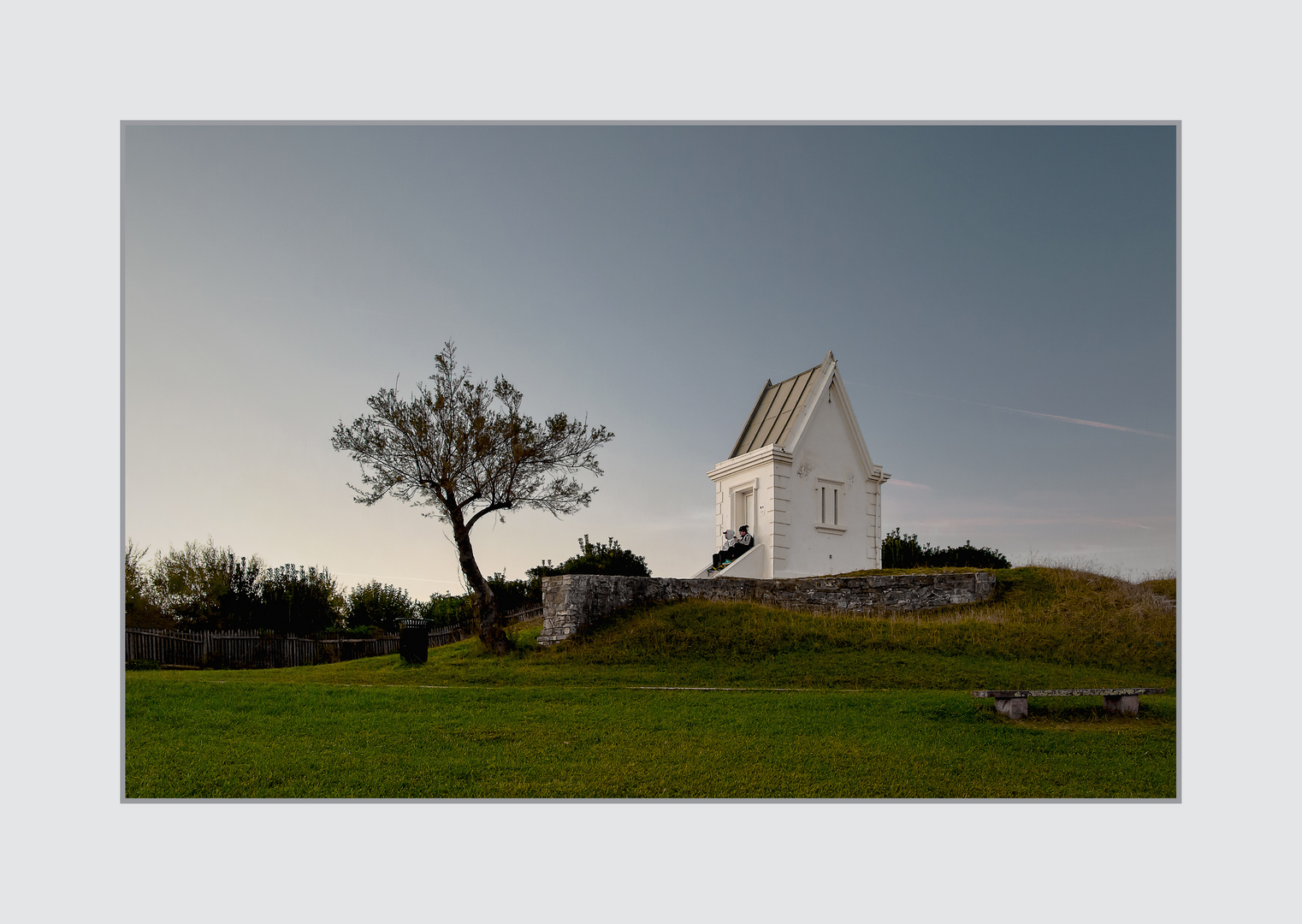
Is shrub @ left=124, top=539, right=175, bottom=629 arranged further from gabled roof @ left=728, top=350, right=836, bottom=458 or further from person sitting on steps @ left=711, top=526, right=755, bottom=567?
gabled roof @ left=728, top=350, right=836, bottom=458

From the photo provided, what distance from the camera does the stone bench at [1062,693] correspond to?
28.3ft

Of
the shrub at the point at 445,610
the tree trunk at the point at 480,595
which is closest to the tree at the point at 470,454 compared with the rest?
the tree trunk at the point at 480,595

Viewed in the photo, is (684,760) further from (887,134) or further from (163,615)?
(163,615)

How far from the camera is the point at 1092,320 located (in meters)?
9.34

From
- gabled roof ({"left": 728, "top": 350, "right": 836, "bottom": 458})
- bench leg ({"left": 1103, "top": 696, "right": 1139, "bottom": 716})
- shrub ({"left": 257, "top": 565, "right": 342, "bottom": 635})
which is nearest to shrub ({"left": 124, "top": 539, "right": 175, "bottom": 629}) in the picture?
shrub ({"left": 257, "top": 565, "right": 342, "bottom": 635})

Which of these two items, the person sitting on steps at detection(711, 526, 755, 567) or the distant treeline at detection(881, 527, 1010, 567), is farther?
the distant treeline at detection(881, 527, 1010, 567)

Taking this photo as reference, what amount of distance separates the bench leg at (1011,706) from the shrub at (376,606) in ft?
62.8

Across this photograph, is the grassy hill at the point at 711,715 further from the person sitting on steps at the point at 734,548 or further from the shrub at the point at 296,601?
the shrub at the point at 296,601

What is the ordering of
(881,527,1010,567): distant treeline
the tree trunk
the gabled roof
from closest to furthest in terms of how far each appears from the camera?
the tree trunk, the gabled roof, (881,527,1010,567): distant treeline

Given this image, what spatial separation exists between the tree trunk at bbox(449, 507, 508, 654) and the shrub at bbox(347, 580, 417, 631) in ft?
32.2

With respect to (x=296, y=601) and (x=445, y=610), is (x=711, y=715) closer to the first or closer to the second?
(x=296, y=601)

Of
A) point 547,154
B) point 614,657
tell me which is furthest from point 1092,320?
point 614,657

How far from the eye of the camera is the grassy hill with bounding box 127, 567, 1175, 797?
21.5 feet

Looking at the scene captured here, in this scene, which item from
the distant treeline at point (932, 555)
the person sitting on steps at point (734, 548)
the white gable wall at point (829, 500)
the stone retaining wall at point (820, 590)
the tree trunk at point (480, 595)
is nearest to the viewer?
the tree trunk at point (480, 595)
